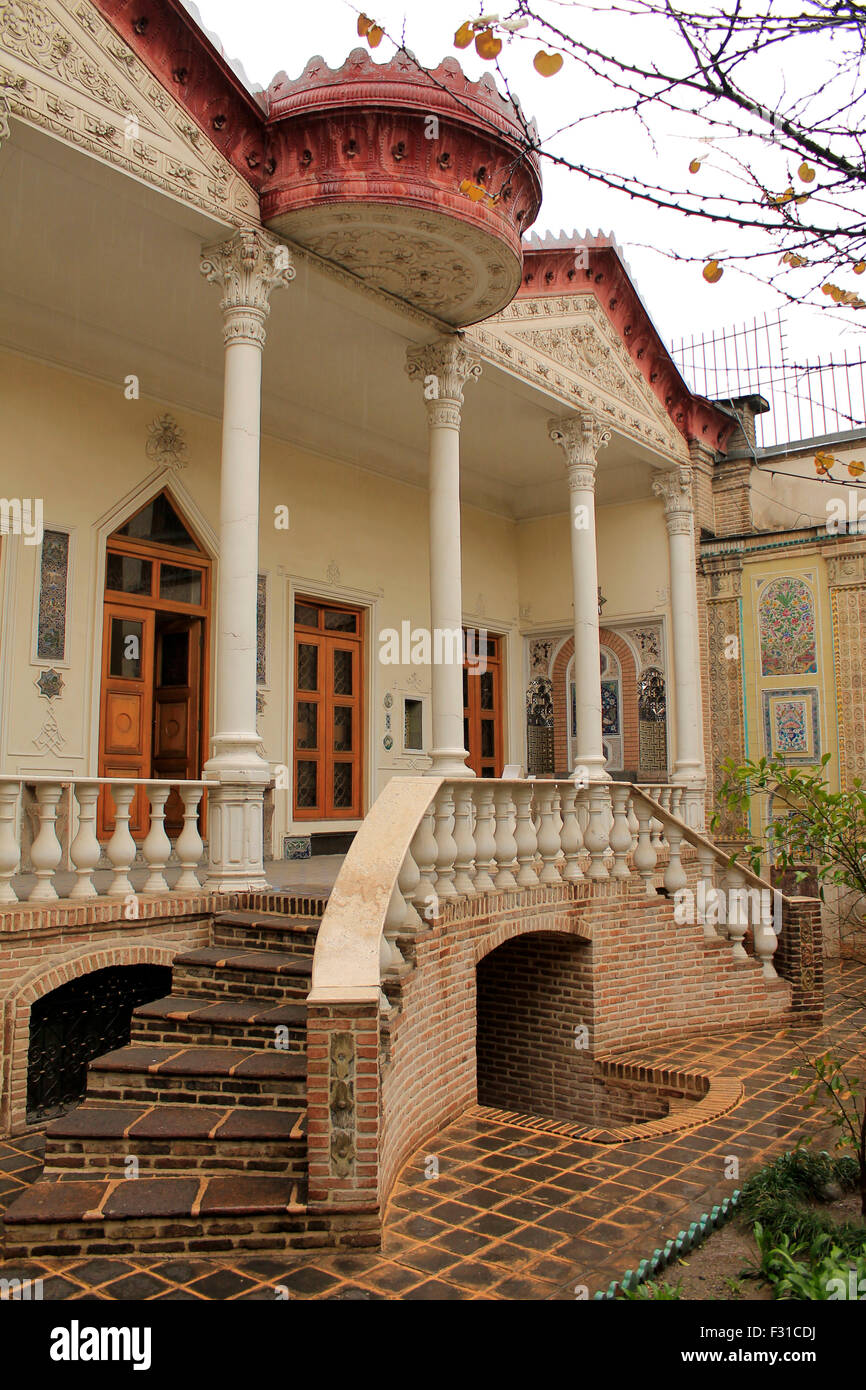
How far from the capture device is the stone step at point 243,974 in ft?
19.4

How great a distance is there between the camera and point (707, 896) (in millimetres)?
9164

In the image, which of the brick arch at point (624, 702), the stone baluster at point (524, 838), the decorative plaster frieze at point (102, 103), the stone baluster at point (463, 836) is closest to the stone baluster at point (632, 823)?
the stone baluster at point (524, 838)

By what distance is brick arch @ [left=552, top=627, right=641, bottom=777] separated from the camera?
1430 cm

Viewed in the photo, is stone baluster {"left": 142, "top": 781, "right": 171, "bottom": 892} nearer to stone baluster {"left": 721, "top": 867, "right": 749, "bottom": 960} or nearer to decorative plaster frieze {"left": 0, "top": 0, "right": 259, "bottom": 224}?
decorative plaster frieze {"left": 0, "top": 0, "right": 259, "bottom": 224}

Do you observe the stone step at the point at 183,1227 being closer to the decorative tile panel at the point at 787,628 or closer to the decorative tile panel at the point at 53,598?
the decorative tile panel at the point at 53,598

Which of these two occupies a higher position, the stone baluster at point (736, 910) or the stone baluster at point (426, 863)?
the stone baluster at point (426, 863)

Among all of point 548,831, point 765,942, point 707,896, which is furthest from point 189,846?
point 765,942

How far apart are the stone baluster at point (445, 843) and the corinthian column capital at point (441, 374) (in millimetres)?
4279

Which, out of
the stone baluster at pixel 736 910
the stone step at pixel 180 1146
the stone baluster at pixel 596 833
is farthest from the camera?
the stone baluster at pixel 736 910

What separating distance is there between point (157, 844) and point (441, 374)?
5.04 m

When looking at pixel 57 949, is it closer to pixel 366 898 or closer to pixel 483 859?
pixel 366 898

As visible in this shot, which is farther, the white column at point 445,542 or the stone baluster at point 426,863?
the white column at point 445,542

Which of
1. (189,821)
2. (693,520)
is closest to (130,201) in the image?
(189,821)
